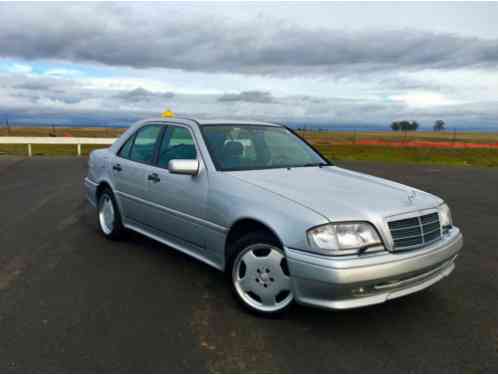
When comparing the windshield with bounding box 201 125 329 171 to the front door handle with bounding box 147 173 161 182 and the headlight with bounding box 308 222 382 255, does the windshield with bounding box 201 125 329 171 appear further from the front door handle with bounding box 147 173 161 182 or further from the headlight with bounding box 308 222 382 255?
the headlight with bounding box 308 222 382 255

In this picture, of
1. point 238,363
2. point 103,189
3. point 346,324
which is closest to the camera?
point 238,363

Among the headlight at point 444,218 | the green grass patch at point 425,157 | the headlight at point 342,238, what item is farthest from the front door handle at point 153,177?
the green grass patch at point 425,157

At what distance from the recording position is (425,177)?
13219mm

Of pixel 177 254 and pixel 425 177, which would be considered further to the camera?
pixel 425 177

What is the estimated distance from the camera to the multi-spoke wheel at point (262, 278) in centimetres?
337

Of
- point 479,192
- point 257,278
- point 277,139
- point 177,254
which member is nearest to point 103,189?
point 177,254

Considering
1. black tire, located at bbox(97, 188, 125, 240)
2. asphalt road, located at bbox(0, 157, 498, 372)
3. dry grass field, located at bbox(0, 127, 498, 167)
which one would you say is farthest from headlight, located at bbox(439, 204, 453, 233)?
dry grass field, located at bbox(0, 127, 498, 167)

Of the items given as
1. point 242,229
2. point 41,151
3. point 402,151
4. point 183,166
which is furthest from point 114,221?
point 402,151

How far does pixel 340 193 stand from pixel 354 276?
79 cm

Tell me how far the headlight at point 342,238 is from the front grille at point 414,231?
7.1 inches

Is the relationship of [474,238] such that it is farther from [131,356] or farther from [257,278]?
[131,356]

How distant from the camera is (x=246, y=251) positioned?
3.53 metres

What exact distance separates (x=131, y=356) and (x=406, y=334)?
2.03 metres

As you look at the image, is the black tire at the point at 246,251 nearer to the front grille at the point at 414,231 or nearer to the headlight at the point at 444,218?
the front grille at the point at 414,231
